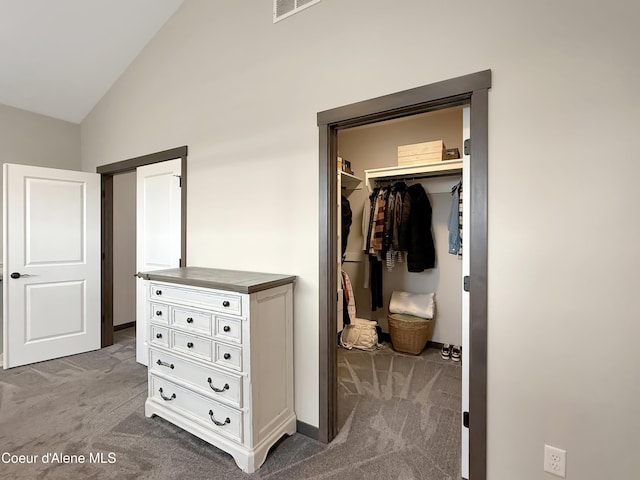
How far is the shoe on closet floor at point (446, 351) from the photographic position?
3293mm

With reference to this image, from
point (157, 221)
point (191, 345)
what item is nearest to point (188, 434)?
point (191, 345)

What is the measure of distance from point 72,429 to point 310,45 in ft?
9.63

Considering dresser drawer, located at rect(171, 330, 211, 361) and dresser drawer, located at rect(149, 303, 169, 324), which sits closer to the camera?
dresser drawer, located at rect(171, 330, 211, 361)

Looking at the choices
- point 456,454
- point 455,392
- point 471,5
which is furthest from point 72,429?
point 471,5

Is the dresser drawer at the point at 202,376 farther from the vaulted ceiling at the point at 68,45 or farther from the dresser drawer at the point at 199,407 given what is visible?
the vaulted ceiling at the point at 68,45

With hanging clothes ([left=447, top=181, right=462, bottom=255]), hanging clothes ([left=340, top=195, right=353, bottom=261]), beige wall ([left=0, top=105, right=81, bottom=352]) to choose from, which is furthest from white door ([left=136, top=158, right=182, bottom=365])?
hanging clothes ([left=447, top=181, right=462, bottom=255])

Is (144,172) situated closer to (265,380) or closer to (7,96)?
(7,96)

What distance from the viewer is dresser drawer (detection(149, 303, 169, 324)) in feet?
6.82

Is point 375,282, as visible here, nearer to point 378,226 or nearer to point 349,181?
Result: point 378,226

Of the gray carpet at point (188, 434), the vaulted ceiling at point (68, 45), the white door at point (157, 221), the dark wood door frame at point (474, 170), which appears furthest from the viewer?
the white door at point (157, 221)

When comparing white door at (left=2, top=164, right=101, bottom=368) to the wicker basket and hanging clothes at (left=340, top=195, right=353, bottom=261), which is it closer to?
hanging clothes at (left=340, top=195, right=353, bottom=261)

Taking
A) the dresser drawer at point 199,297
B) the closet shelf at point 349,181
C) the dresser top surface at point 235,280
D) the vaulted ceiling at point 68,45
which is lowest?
the dresser drawer at point 199,297

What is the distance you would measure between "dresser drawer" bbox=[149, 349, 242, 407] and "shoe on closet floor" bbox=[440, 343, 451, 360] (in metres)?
2.36

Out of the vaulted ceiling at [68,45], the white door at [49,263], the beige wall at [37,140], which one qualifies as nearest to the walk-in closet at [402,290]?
the vaulted ceiling at [68,45]
